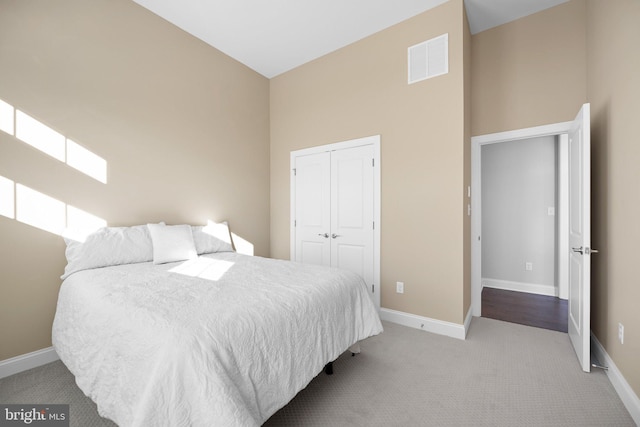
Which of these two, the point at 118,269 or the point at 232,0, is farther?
the point at 232,0

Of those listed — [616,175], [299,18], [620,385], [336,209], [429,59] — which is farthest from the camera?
[336,209]

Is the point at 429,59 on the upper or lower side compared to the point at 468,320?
upper

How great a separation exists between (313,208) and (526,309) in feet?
9.69

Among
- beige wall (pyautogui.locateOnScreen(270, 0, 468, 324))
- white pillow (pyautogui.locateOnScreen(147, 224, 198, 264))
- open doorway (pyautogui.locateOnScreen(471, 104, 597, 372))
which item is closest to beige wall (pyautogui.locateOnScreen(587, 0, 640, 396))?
open doorway (pyautogui.locateOnScreen(471, 104, 597, 372))

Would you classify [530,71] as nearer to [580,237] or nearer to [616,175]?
[616,175]

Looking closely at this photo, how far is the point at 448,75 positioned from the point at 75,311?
3609mm

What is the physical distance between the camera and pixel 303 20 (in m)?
3.01

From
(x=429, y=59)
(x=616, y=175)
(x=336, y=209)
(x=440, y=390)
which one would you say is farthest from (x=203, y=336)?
(x=429, y=59)

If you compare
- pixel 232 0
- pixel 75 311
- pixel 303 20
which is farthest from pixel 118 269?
pixel 303 20

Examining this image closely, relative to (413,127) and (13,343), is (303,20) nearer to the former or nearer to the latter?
(413,127)

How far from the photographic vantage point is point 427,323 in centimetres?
288

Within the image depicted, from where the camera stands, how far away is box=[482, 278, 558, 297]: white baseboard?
3.96 m

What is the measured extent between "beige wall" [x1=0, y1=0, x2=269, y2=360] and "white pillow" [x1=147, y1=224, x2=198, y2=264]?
33 centimetres

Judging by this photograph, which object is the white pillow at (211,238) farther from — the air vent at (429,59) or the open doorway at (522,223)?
the open doorway at (522,223)
